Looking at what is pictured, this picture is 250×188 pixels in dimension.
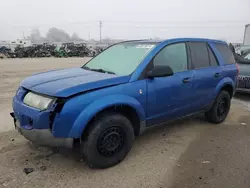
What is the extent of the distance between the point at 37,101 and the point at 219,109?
12.0ft

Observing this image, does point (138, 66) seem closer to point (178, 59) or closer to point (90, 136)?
point (178, 59)

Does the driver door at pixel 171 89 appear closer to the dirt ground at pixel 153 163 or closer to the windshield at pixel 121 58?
the windshield at pixel 121 58

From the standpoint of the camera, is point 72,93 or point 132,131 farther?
point 132,131

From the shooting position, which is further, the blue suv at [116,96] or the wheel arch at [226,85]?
the wheel arch at [226,85]

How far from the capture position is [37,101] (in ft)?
Answer: 10.3

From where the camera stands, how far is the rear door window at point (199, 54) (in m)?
4.51

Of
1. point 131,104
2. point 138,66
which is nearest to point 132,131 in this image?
point 131,104

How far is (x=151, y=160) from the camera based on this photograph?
368 cm

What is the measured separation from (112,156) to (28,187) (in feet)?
3.51

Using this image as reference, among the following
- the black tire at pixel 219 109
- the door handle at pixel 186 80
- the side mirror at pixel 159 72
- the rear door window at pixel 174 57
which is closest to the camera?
the side mirror at pixel 159 72

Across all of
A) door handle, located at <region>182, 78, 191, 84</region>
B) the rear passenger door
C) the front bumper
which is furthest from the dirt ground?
door handle, located at <region>182, 78, 191, 84</region>

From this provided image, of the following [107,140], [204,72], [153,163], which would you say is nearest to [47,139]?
[107,140]

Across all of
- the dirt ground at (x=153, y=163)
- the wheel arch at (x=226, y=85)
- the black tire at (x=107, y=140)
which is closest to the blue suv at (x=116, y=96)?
the black tire at (x=107, y=140)

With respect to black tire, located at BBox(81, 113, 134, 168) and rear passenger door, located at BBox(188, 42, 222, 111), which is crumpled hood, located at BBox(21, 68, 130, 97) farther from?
rear passenger door, located at BBox(188, 42, 222, 111)
